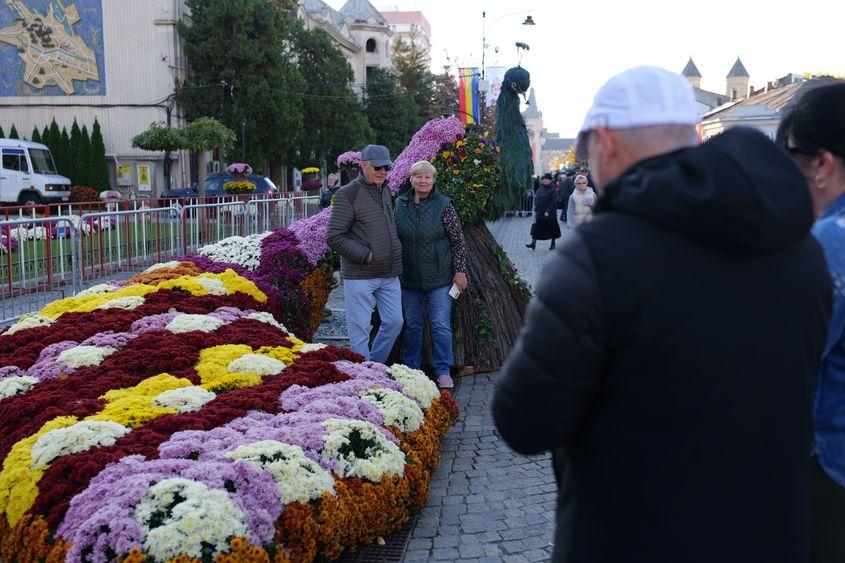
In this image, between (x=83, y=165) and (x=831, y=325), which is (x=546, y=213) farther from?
(x=83, y=165)

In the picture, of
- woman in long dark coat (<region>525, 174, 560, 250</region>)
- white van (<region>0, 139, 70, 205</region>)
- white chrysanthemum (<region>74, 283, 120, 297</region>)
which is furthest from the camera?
white van (<region>0, 139, 70, 205</region>)

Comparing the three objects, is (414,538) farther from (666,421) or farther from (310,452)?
(666,421)

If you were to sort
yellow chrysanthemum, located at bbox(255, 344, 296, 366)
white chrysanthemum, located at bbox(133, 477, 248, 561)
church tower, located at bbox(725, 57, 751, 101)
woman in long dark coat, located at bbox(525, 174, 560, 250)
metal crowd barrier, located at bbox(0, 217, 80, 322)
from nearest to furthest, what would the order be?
white chrysanthemum, located at bbox(133, 477, 248, 561)
yellow chrysanthemum, located at bbox(255, 344, 296, 366)
metal crowd barrier, located at bbox(0, 217, 80, 322)
woman in long dark coat, located at bbox(525, 174, 560, 250)
church tower, located at bbox(725, 57, 751, 101)

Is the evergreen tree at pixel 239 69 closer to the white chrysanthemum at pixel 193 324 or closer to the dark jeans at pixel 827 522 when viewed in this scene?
the white chrysanthemum at pixel 193 324

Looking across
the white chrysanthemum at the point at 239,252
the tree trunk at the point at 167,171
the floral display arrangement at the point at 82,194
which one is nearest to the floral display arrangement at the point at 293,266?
the white chrysanthemum at the point at 239,252

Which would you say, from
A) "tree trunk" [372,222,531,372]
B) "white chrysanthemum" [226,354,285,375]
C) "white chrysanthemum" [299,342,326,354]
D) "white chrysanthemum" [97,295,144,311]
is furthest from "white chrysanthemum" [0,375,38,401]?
"tree trunk" [372,222,531,372]

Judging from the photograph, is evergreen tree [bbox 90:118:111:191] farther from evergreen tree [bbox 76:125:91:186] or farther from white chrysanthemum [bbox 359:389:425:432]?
white chrysanthemum [bbox 359:389:425:432]

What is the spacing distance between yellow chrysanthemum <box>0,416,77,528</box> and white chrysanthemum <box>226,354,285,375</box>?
4.34 feet

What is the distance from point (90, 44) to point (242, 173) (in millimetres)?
16233

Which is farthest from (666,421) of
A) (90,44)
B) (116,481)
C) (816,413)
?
(90,44)

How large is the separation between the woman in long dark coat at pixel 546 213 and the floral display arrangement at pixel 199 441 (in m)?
13.0

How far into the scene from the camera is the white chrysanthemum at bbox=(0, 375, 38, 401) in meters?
4.99

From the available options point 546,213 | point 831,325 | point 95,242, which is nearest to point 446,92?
point 546,213

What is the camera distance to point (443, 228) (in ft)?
22.6
